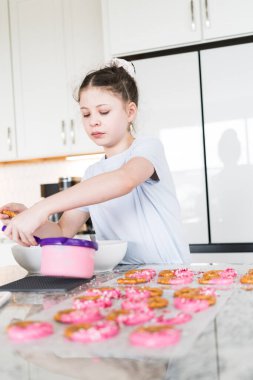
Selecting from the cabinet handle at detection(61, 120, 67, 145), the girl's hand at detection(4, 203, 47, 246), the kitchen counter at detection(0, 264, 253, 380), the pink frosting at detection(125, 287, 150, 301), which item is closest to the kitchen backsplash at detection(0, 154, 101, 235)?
the cabinet handle at detection(61, 120, 67, 145)

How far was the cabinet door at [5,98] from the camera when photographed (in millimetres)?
2916

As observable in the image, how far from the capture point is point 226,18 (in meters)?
2.14

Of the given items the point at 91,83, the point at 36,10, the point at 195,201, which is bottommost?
the point at 195,201

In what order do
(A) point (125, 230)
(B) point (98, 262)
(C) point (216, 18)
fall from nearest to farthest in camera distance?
(B) point (98, 262), (A) point (125, 230), (C) point (216, 18)

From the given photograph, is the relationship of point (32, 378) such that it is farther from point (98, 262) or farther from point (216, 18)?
point (216, 18)

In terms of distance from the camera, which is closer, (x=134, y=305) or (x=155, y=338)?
(x=155, y=338)

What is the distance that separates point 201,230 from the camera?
2.22 metres

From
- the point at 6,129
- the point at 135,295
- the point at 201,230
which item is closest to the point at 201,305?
the point at 135,295

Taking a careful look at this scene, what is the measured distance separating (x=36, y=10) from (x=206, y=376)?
2.79 meters

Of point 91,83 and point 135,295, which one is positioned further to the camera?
point 91,83

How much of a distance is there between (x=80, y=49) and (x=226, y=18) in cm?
94

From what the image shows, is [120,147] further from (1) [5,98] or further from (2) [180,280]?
(1) [5,98]

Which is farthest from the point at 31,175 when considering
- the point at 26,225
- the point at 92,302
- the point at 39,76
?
the point at 92,302

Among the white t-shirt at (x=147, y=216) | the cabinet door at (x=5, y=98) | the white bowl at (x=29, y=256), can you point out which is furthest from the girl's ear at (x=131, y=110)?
the cabinet door at (x=5, y=98)
